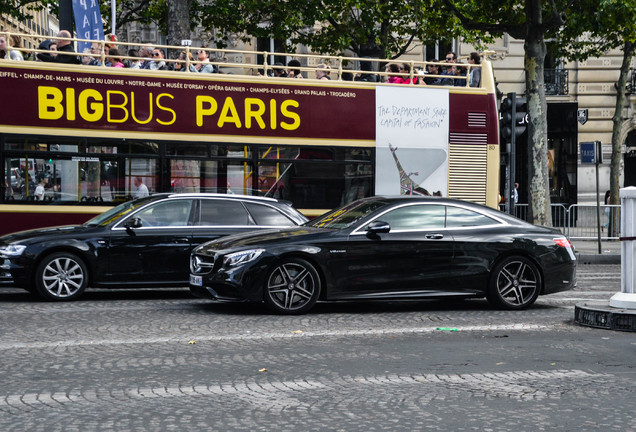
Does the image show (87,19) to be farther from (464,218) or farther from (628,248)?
(628,248)

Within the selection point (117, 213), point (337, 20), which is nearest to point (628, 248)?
point (117, 213)

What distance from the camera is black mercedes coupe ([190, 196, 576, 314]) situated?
10.3 meters

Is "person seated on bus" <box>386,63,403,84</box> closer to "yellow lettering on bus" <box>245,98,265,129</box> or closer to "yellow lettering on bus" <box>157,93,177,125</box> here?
"yellow lettering on bus" <box>245,98,265,129</box>

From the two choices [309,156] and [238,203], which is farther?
[309,156]

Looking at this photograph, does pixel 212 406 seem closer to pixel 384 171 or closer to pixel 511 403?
pixel 511 403

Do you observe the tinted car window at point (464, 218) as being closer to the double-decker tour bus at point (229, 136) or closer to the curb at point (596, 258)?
the double-decker tour bus at point (229, 136)

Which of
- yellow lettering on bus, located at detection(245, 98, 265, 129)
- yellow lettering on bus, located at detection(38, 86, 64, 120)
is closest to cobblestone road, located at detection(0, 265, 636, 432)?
yellow lettering on bus, located at detection(38, 86, 64, 120)

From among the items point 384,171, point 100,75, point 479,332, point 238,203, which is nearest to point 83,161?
point 100,75

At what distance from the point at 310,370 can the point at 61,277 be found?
18.4ft

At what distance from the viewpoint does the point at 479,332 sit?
9391 mm

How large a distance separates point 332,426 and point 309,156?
11.3 m

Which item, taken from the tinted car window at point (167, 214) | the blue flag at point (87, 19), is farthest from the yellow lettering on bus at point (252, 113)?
the blue flag at point (87, 19)

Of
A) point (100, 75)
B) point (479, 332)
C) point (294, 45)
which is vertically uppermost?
point (294, 45)

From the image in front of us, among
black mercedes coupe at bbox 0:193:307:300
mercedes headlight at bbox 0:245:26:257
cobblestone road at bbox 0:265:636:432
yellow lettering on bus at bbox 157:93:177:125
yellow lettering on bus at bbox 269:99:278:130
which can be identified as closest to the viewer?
cobblestone road at bbox 0:265:636:432
